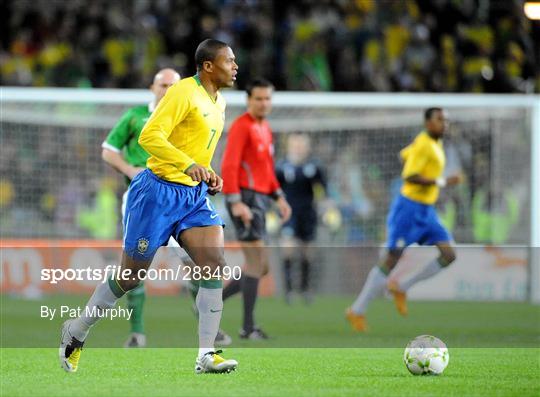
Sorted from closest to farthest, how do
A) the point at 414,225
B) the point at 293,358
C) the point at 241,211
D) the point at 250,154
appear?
the point at 293,358, the point at 241,211, the point at 250,154, the point at 414,225

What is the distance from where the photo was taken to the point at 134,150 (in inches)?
394

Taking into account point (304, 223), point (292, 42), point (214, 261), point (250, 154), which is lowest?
point (304, 223)

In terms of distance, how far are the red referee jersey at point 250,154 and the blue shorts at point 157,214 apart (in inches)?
122

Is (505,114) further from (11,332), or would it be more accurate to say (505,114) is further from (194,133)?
(194,133)

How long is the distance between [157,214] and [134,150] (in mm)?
2609

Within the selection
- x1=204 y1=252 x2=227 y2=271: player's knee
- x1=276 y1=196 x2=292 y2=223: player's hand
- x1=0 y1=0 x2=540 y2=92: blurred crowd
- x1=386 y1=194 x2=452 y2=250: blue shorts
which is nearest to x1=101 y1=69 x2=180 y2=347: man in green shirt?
x1=276 y1=196 x2=292 y2=223: player's hand

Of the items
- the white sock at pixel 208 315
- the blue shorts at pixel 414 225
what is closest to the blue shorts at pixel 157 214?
the white sock at pixel 208 315

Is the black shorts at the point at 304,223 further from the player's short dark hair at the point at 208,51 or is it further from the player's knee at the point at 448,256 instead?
the player's short dark hair at the point at 208,51

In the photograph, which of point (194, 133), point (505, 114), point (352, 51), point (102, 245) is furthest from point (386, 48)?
point (194, 133)

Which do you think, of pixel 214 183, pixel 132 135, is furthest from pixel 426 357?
pixel 132 135

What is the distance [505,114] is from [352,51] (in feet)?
12.8

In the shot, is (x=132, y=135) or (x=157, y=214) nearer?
(x=157, y=214)

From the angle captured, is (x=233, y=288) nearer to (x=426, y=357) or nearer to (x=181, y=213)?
(x=181, y=213)

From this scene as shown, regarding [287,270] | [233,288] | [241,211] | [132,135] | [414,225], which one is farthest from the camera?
[287,270]
